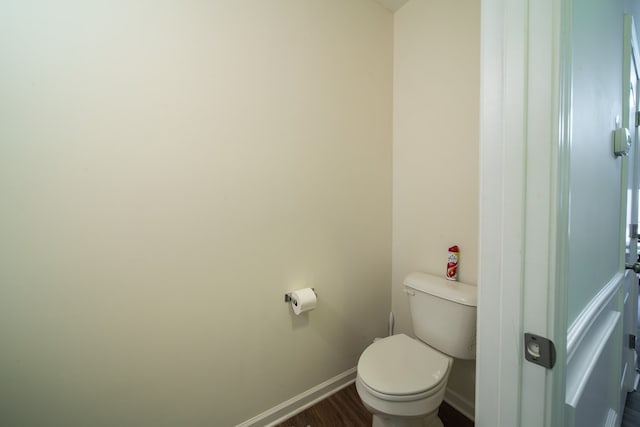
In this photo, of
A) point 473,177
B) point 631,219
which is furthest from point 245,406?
point 631,219

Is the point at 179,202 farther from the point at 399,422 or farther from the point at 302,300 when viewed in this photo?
the point at 399,422

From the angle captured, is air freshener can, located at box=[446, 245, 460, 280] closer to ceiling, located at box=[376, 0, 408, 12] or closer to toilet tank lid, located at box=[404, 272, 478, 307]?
toilet tank lid, located at box=[404, 272, 478, 307]

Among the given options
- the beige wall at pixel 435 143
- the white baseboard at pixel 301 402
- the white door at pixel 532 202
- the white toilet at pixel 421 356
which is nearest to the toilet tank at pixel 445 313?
the white toilet at pixel 421 356

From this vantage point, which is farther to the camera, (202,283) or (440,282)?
(440,282)

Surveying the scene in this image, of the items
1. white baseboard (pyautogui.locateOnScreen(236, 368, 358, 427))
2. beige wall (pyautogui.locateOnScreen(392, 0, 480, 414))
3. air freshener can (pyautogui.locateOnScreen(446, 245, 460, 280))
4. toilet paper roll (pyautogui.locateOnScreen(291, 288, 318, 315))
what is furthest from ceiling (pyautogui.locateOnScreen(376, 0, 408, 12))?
white baseboard (pyautogui.locateOnScreen(236, 368, 358, 427))

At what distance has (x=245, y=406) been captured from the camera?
121 centimetres

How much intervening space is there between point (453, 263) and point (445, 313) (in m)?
0.28

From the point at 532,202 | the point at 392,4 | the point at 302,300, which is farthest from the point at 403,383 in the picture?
the point at 392,4

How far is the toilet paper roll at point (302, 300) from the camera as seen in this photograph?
48.5 inches

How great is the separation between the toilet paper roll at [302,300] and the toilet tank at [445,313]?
570mm

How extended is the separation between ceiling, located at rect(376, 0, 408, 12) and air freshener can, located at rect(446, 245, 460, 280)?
1588 millimetres

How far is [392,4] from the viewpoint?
1552 mm

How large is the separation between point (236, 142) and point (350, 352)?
4.82ft

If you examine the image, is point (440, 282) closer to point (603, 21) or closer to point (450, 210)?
point (450, 210)
